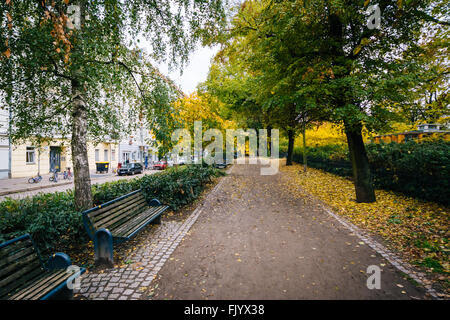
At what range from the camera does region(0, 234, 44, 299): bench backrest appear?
2.32 m

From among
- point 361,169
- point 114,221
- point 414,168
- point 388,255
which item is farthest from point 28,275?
point 414,168

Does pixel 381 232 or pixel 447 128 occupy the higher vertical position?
pixel 447 128

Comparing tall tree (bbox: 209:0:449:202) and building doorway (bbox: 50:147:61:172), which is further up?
tall tree (bbox: 209:0:449:202)

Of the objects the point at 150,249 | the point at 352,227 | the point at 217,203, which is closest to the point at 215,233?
the point at 150,249

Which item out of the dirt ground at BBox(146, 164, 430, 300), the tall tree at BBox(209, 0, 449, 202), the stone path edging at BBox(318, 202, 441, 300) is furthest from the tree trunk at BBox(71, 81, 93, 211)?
the stone path edging at BBox(318, 202, 441, 300)

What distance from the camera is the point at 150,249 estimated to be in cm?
436

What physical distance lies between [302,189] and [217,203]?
4989mm

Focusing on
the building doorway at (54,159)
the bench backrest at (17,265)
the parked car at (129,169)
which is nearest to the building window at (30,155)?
the building doorway at (54,159)

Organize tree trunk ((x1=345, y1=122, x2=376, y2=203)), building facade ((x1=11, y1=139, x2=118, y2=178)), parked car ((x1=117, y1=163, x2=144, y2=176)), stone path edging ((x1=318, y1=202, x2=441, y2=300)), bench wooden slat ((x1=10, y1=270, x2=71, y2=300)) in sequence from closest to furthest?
bench wooden slat ((x1=10, y1=270, x2=71, y2=300))
stone path edging ((x1=318, y1=202, x2=441, y2=300))
tree trunk ((x1=345, y1=122, x2=376, y2=203))
building facade ((x1=11, y1=139, x2=118, y2=178))
parked car ((x1=117, y1=163, x2=144, y2=176))

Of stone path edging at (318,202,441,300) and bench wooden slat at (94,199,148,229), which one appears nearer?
stone path edging at (318,202,441,300)

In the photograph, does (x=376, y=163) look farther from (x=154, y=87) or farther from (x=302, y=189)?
(x=154, y=87)

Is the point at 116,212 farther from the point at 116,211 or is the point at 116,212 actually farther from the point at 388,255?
the point at 388,255

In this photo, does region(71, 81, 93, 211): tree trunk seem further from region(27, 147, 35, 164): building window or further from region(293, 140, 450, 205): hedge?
region(27, 147, 35, 164): building window

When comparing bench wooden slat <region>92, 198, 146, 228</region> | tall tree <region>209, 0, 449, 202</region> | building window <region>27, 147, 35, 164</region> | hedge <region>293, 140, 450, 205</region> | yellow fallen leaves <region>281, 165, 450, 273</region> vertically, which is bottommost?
yellow fallen leaves <region>281, 165, 450, 273</region>
